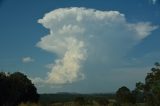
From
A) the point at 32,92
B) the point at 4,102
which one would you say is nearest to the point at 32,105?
the point at 4,102

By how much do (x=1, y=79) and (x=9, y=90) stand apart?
199 centimetres

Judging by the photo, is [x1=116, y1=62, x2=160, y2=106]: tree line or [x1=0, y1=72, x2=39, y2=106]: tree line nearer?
[x1=116, y1=62, x2=160, y2=106]: tree line

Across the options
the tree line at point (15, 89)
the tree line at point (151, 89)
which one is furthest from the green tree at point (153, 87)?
the tree line at point (15, 89)

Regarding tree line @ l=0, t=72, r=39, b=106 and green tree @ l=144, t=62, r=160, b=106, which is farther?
tree line @ l=0, t=72, r=39, b=106

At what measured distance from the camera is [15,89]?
66812mm

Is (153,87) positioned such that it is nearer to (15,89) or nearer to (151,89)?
(151,89)

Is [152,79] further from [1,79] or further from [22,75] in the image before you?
[22,75]

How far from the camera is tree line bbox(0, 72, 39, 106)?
64050 millimetres

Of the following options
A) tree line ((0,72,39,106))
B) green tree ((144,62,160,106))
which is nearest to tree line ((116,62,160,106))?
green tree ((144,62,160,106))

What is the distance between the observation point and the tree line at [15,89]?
210 ft

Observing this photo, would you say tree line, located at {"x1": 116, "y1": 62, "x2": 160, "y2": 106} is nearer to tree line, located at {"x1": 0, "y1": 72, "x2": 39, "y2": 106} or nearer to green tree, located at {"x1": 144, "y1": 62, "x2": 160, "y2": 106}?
green tree, located at {"x1": 144, "y1": 62, "x2": 160, "y2": 106}

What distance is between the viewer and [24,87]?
70875mm

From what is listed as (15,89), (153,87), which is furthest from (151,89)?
(15,89)

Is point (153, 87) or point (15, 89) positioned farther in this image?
point (15, 89)
